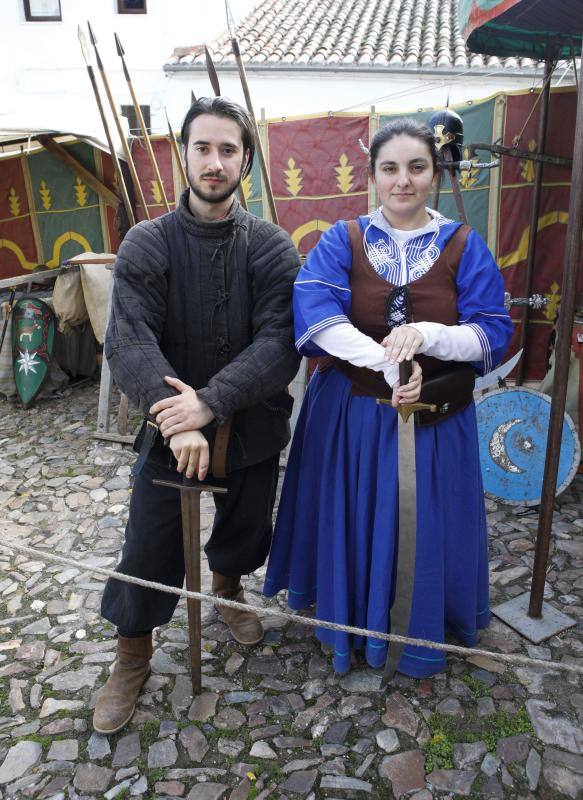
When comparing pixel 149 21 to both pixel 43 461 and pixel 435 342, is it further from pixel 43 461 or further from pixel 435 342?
pixel 435 342

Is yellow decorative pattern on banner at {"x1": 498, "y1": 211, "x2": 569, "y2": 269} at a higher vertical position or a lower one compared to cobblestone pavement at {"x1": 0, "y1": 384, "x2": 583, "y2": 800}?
higher

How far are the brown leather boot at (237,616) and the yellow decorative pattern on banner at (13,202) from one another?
18.2 feet

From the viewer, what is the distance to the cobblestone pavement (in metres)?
1.92

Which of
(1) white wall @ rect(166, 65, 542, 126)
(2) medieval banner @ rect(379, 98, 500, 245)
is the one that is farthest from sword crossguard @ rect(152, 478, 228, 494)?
(1) white wall @ rect(166, 65, 542, 126)

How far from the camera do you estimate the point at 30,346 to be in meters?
5.59

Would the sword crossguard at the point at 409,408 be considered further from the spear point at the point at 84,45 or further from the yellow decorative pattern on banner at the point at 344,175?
Answer: the yellow decorative pattern on banner at the point at 344,175

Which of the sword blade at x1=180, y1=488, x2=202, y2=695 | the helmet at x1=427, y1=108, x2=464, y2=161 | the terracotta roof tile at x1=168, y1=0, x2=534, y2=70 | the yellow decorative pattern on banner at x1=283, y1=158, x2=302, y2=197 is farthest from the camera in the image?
the terracotta roof tile at x1=168, y1=0, x2=534, y2=70

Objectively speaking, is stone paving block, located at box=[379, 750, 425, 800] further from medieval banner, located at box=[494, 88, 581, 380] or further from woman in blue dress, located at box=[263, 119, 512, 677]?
medieval banner, located at box=[494, 88, 581, 380]

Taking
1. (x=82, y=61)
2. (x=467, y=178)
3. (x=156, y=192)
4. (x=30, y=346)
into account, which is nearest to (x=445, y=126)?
(x=467, y=178)

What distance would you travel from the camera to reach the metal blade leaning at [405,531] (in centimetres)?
207

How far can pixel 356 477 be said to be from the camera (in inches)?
88.7

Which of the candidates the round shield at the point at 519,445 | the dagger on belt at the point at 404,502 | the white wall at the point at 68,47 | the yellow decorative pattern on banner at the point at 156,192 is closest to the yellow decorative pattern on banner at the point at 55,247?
the yellow decorative pattern on banner at the point at 156,192

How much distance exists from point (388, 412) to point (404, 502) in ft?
1.01

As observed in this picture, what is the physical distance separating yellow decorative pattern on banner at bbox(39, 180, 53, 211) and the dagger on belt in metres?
5.61
